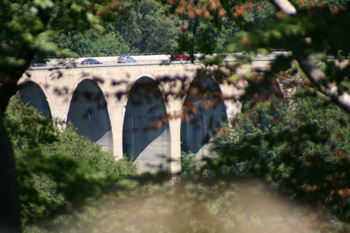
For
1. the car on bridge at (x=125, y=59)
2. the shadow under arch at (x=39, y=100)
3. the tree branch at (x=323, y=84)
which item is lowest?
the tree branch at (x=323, y=84)

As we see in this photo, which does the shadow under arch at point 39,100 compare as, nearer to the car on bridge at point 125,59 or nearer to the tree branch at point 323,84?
the car on bridge at point 125,59

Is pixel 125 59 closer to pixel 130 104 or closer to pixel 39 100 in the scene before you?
pixel 39 100

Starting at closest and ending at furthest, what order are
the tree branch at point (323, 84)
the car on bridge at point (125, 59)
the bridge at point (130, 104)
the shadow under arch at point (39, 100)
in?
the tree branch at point (323, 84)
the bridge at point (130, 104)
the shadow under arch at point (39, 100)
the car on bridge at point (125, 59)

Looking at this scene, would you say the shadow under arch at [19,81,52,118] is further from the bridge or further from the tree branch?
the tree branch

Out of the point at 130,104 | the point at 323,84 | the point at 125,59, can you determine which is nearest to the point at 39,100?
the point at 125,59

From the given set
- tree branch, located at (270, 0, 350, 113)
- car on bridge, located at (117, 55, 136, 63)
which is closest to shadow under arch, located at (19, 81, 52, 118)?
car on bridge, located at (117, 55, 136, 63)

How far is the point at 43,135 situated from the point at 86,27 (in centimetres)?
152

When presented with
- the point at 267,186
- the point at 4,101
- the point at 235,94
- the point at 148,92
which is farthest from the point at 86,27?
the point at 267,186

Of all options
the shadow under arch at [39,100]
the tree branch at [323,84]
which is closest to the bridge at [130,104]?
the shadow under arch at [39,100]

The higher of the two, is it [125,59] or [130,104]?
[125,59]

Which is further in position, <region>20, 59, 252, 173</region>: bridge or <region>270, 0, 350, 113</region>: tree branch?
<region>20, 59, 252, 173</region>: bridge

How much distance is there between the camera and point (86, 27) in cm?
467

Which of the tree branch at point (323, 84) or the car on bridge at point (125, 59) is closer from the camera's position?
the tree branch at point (323, 84)

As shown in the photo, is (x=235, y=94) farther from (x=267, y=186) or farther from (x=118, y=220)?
(x=118, y=220)
